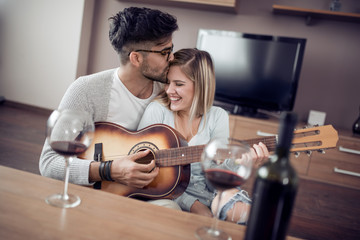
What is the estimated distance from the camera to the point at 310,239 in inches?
75.3

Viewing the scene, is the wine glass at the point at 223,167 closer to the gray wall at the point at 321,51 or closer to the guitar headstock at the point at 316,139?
the guitar headstock at the point at 316,139

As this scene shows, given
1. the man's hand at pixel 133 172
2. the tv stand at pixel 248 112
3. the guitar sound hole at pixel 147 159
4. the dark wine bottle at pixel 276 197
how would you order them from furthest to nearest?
the tv stand at pixel 248 112, the guitar sound hole at pixel 147 159, the man's hand at pixel 133 172, the dark wine bottle at pixel 276 197

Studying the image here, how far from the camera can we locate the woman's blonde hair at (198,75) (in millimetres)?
1560

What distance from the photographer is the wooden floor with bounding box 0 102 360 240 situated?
207 cm

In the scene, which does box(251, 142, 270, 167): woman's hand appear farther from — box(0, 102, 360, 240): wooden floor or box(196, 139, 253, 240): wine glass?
box(0, 102, 360, 240): wooden floor

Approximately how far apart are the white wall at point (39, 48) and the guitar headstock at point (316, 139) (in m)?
3.41

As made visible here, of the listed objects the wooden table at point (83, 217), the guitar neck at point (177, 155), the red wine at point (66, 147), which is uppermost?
the red wine at point (66, 147)

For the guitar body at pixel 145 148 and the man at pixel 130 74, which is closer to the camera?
the guitar body at pixel 145 148

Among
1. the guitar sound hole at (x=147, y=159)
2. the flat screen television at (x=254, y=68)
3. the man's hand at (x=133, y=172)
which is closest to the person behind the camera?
the man's hand at (x=133, y=172)

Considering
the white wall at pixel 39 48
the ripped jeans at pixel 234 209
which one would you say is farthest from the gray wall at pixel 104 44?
the ripped jeans at pixel 234 209

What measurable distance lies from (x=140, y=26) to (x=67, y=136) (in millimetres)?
871

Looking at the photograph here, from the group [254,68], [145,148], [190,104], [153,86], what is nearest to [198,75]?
[190,104]

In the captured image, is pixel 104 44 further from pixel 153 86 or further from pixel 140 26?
pixel 140 26

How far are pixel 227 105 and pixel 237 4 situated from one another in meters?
1.16
